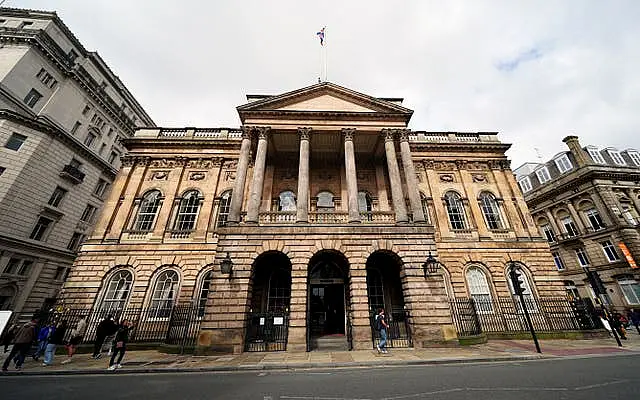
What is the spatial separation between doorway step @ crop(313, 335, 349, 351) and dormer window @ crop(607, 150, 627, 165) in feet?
117

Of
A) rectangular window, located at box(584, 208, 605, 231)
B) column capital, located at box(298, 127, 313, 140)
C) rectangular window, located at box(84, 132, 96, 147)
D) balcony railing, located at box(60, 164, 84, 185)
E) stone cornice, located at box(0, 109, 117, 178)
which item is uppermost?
rectangular window, located at box(84, 132, 96, 147)

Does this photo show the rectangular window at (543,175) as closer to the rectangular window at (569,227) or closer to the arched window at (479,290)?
the rectangular window at (569,227)

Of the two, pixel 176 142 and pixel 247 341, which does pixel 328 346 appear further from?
pixel 176 142

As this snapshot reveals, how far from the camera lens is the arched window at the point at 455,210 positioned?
1721cm

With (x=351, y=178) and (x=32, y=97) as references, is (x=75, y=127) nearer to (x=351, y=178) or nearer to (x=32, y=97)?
(x=32, y=97)

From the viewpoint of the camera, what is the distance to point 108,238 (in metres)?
15.3

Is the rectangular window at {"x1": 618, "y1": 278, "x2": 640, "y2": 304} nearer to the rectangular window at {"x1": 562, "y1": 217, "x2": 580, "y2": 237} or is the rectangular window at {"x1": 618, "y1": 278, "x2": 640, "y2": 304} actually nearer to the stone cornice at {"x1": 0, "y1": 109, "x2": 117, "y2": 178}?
the rectangular window at {"x1": 562, "y1": 217, "x2": 580, "y2": 237}

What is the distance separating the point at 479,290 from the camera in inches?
602

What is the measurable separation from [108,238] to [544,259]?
27104mm

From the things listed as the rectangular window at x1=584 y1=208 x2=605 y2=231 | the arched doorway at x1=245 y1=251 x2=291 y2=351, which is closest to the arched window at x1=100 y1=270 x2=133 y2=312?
the arched doorway at x1=245 y1=251 x2=291 y2=351

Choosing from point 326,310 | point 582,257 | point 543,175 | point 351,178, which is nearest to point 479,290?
point 326,310

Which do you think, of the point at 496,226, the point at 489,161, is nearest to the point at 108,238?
the point at 496,226

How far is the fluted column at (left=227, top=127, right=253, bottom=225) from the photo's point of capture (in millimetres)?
12259

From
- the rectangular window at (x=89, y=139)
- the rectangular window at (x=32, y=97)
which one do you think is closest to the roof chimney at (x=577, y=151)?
the rectangular window at (x=89, y=139)
